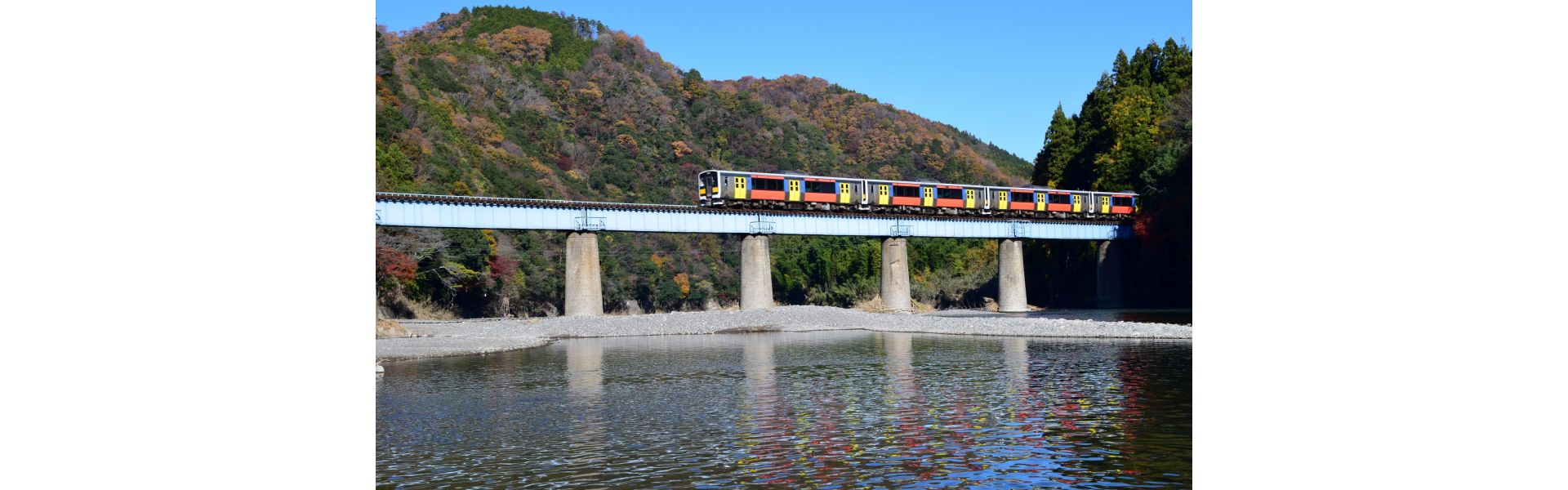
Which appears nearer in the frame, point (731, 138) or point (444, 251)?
point (444, 251)

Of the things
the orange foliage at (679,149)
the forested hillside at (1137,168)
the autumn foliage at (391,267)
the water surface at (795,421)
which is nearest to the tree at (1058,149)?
the forested hillside at (1137,168)

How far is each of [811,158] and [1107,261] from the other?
191ft

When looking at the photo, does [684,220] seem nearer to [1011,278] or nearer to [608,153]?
[1011,278]

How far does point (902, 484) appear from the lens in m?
14.3

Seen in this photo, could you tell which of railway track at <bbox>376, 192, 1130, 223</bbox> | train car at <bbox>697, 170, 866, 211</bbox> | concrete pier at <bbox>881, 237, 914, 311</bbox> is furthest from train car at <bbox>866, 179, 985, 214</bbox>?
concrete pier at <bbox>881, 237, 914, 311</bbox>

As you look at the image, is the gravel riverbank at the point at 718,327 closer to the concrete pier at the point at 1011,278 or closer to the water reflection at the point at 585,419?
the water reflection at the point at 585,419

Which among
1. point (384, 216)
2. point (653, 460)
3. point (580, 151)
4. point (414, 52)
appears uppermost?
point (414, 52)

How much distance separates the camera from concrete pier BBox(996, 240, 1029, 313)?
78.8 metres

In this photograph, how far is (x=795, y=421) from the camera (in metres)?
20.1

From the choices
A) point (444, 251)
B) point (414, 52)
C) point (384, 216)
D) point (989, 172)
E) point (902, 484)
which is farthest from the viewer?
point (989, 172)

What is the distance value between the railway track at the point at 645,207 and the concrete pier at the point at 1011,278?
213 cm

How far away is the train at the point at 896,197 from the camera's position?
67.0 m

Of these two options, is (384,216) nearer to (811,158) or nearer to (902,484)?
(902,484)
